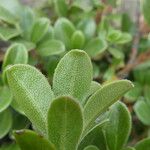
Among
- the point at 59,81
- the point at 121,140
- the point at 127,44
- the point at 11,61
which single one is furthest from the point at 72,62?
the point at 127,44

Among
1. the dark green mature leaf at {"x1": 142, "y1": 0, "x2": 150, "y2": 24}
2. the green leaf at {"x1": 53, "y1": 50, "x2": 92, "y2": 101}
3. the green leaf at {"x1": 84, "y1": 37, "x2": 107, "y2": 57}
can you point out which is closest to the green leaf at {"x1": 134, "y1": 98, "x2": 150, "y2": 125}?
the green leaf at {"x1": 84, "y1": 37, "x2": 107, "y2": 57}

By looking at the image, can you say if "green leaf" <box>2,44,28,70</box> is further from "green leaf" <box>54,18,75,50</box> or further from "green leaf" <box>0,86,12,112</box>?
"green leaf" <box>54,18,75,50</box>

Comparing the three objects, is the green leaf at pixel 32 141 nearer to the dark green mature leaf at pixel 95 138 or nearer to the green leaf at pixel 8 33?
the dark green mature leaf at pixel 95 138

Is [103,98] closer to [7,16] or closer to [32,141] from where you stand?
[32,141]

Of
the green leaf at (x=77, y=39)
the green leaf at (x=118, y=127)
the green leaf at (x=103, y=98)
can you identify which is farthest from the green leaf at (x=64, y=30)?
the green leaf at (x=103, y=98)

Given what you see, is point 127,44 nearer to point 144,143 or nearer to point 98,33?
point 98,33

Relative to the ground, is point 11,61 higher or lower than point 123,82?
lower
